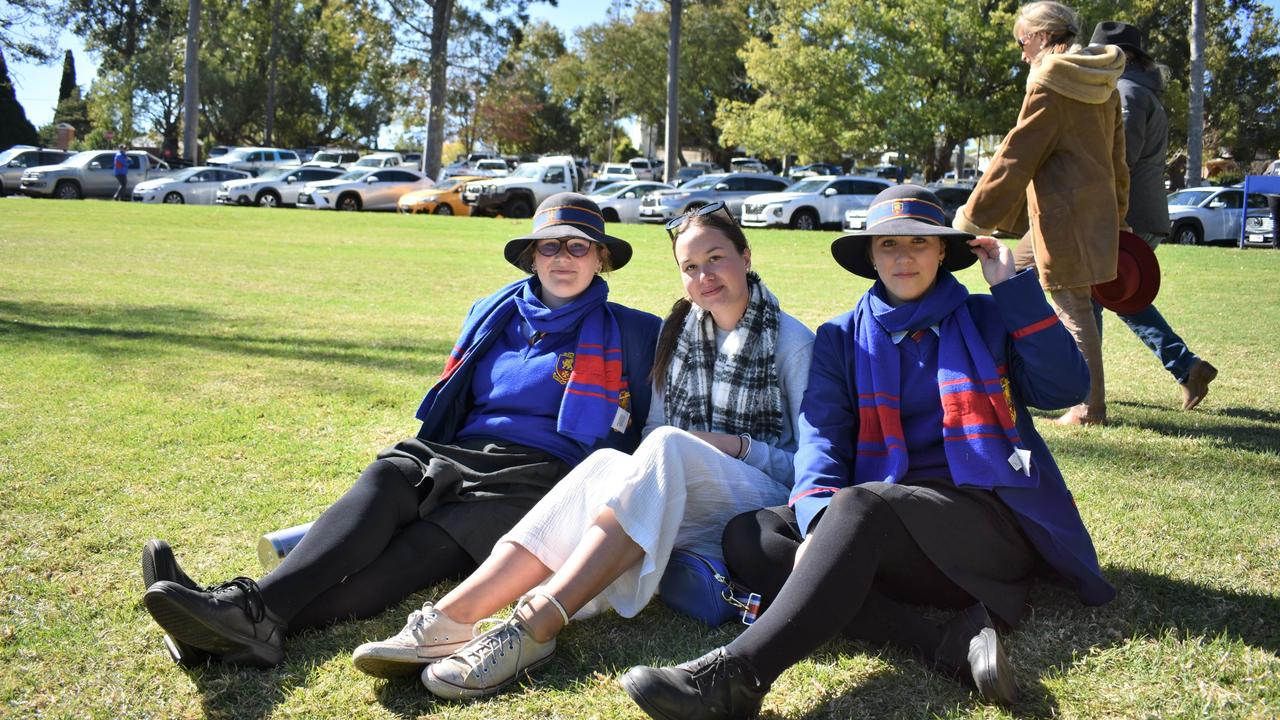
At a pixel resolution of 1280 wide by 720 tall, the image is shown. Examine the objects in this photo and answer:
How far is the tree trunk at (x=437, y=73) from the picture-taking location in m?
35.8

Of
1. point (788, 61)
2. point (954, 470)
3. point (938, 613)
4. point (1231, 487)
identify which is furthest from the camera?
point (788, 61)

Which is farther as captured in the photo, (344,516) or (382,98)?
(382,98)

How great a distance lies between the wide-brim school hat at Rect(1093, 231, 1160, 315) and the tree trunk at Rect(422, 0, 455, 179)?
33012 mm

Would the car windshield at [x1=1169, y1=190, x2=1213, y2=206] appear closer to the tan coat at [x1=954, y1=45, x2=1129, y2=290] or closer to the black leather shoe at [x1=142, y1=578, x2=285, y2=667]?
the tan coat at [x1=954, y1=45, x2=1129, y2=290]

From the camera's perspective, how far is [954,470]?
2.93 m

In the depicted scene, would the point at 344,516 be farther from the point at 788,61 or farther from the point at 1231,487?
the point at 788,61

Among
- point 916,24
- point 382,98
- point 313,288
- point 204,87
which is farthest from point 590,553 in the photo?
point 382,98

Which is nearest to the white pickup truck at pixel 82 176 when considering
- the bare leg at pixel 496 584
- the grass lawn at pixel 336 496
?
the grass lawn at pixel 336 496

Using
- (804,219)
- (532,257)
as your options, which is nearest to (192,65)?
(804,219)

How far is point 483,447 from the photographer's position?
354 centimetres

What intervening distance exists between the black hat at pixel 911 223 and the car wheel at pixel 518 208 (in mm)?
26731

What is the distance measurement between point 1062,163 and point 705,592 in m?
3.02

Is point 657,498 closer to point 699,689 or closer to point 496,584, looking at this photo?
point 496,584

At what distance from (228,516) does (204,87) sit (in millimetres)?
57529
